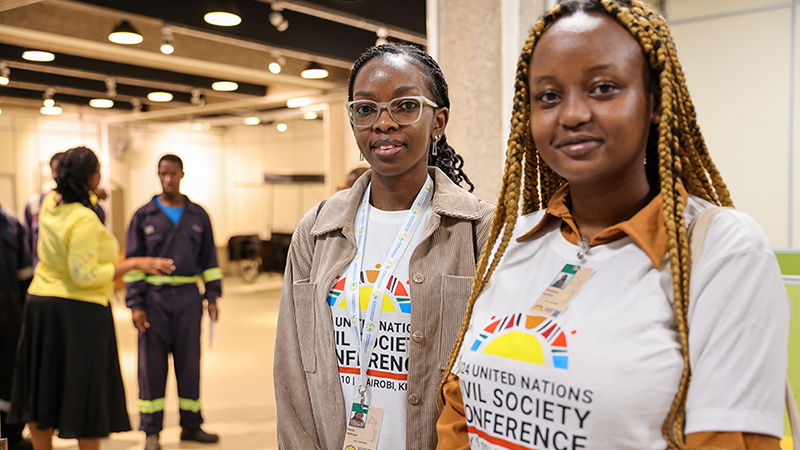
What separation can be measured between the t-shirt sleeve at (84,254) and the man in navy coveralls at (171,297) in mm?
562

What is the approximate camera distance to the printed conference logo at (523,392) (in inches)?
36.2

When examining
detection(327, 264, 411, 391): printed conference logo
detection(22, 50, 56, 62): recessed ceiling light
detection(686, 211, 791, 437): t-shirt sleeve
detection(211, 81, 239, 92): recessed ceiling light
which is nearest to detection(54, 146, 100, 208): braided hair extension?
detection(327, 264, 411, 391): printed conference logo

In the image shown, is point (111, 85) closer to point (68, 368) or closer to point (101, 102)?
point (101, 102)

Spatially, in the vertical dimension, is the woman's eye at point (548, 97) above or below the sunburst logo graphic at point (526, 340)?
above

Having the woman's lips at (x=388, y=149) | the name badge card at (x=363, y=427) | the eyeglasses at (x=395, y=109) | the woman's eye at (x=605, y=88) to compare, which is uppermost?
the eyeglasses at (x=395, y=109)

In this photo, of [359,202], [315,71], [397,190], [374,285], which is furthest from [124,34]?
[374,285]

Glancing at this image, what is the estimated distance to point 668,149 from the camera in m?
0.93

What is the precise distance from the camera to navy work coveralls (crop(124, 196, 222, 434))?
3865 mm

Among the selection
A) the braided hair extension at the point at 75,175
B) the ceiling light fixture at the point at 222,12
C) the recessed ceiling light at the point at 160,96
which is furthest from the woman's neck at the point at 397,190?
the recessed ceiling light at the point at 160,96

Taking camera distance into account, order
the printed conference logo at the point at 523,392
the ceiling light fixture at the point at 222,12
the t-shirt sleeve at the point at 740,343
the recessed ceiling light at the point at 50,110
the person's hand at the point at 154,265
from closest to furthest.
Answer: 1. the t-shirt sleeve at the point at 740,343
2. the printed conference logo at the point at 523,392
3. the person's hand at the point at 154,265
4. the ceiling light fixture at the point at 222,12
5. the recessed ceiling light at the point at 50,110

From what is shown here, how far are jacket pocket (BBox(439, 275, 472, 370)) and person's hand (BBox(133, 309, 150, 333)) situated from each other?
9.53 ft

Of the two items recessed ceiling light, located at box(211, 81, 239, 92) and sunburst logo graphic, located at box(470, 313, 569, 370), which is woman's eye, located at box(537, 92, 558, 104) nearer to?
sunburst logo graphic, located at box(470, 313, 569, 370)

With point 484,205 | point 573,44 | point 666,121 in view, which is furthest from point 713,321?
point 484,205

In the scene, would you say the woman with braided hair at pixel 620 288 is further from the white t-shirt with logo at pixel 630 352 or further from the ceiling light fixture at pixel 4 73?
the ceiling light fixture at pixel 4 73
